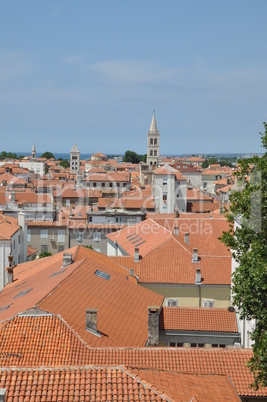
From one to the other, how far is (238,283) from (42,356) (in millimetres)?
6050

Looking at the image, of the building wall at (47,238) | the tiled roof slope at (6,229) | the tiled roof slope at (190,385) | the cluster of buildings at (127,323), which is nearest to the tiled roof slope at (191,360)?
the cluster of buildings at (127,323)

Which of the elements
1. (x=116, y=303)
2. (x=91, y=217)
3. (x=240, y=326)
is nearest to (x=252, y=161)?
(x=116, y=303)

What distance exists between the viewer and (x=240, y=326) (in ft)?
75.2

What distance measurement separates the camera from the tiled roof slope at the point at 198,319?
22.8 meters

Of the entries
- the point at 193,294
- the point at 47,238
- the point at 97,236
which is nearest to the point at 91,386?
the point at 193,294

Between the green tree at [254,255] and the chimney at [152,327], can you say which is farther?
the chimney at [152,327]

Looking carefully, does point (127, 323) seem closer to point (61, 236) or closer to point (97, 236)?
point (97, 236)

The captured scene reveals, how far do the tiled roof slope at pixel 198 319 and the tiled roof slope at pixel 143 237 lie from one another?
9859 millimetres

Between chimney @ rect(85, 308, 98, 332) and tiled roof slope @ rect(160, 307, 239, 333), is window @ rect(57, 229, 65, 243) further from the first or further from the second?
chimney @ rect(85, 308, 98, 332)

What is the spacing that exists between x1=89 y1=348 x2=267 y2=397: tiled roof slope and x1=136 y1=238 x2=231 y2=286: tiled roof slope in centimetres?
1318

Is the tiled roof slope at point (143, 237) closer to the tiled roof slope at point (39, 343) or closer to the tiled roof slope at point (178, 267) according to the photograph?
the tiled roof slope at point (178, 267)

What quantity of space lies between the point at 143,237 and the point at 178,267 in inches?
349

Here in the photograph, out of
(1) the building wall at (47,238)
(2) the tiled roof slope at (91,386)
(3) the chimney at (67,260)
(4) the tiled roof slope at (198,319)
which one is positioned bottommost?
(1) the building wall at (47,238)

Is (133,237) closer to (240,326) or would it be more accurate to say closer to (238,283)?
(240,326)
